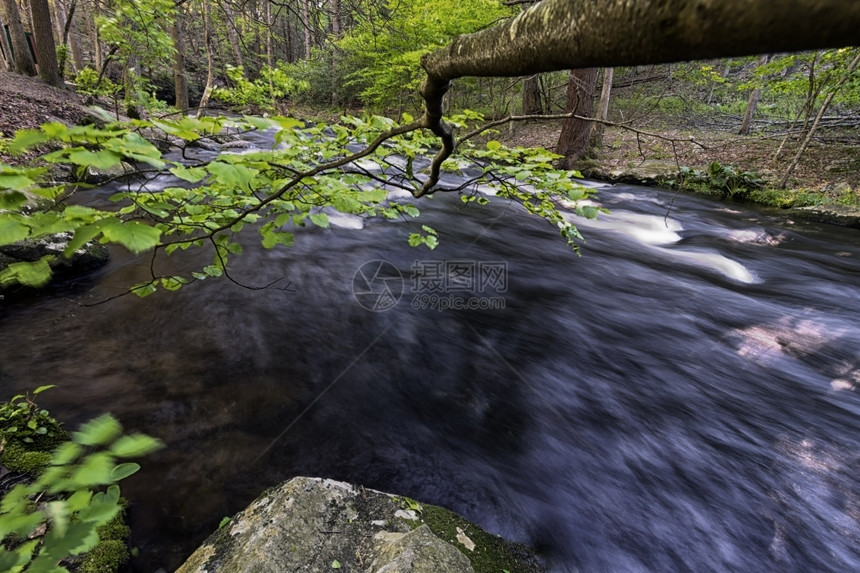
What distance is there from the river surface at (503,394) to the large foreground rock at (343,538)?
652 mm

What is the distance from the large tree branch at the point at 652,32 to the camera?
1.62 feet

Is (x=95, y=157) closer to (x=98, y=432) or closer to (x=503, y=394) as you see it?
(x=98, y=432)

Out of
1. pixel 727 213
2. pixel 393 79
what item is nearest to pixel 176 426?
pixel 727 213

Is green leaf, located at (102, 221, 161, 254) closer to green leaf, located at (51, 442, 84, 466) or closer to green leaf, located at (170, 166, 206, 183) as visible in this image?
green leaf, located at (170, 166, 206, 183)

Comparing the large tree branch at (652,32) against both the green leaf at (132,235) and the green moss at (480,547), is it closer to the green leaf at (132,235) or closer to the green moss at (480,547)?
the green leaf at (132,235)

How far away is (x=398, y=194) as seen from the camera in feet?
29.6

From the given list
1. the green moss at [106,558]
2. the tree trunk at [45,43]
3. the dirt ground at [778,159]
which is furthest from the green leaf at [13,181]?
the tree trunk at [45,43]

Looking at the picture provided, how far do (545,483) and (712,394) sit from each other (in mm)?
2426

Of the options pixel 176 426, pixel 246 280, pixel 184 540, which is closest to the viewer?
pixel 184 540

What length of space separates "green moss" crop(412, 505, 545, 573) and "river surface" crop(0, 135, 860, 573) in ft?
1.03

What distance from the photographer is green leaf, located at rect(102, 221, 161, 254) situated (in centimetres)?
111

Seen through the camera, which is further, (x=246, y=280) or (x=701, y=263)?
(x=701, y=263)

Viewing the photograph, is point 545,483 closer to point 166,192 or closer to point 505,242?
point 166,192

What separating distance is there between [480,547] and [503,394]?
203 centimetres
